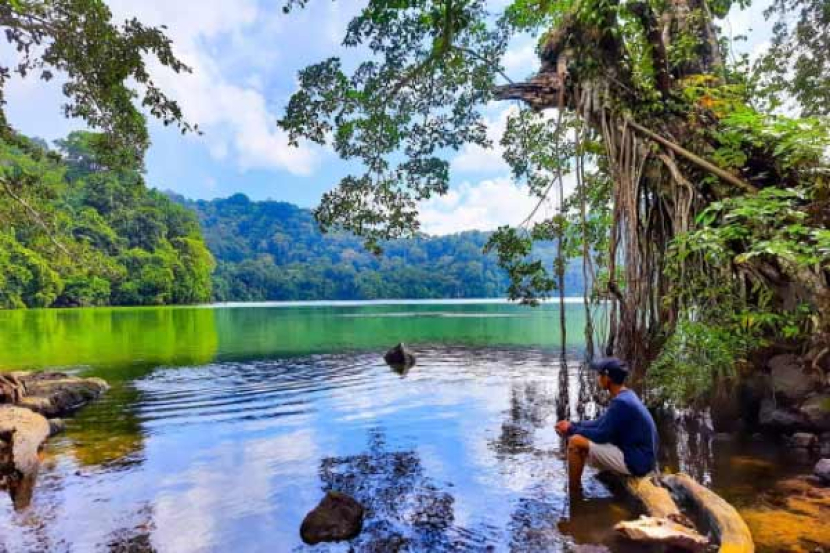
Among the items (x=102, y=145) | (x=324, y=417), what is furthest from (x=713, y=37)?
(x=102, y=145)

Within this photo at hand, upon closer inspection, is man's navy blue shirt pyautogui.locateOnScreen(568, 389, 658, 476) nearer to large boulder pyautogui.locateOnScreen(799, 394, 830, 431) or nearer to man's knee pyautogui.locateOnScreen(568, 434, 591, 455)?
man's knee pyautogui.locateOnScreen(568, 434, 591, 455)

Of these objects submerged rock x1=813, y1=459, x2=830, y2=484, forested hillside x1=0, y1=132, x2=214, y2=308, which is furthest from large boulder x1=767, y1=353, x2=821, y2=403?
forested hillside x1=0, y1=132, x2=214, y2=308

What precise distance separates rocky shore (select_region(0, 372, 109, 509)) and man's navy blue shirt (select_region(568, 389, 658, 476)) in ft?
24.6

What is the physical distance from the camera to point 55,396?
514 inches

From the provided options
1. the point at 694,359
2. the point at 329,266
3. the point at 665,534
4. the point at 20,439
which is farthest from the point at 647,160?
the point at 329,266

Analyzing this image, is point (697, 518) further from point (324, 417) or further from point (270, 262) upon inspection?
point (270, 262)

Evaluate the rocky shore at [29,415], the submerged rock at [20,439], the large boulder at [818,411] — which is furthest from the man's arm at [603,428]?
the submerged rock at [20,439]

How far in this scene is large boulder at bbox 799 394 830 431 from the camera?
8.52 metres

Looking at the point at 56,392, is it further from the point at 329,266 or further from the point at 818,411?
the point at 329,266

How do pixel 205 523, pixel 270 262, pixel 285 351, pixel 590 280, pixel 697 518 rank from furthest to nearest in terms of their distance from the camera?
pixel 270 262
pixel 285 351
pixel 590 280
pixel 205 523
pixel 697 518

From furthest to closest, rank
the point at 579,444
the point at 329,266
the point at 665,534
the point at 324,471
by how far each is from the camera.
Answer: the point at 329,266 < the point at 324,471 < the point at 579,444 < the point at 665,534

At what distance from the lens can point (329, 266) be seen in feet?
447

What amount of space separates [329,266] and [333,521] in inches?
5191

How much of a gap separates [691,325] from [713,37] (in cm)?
652
